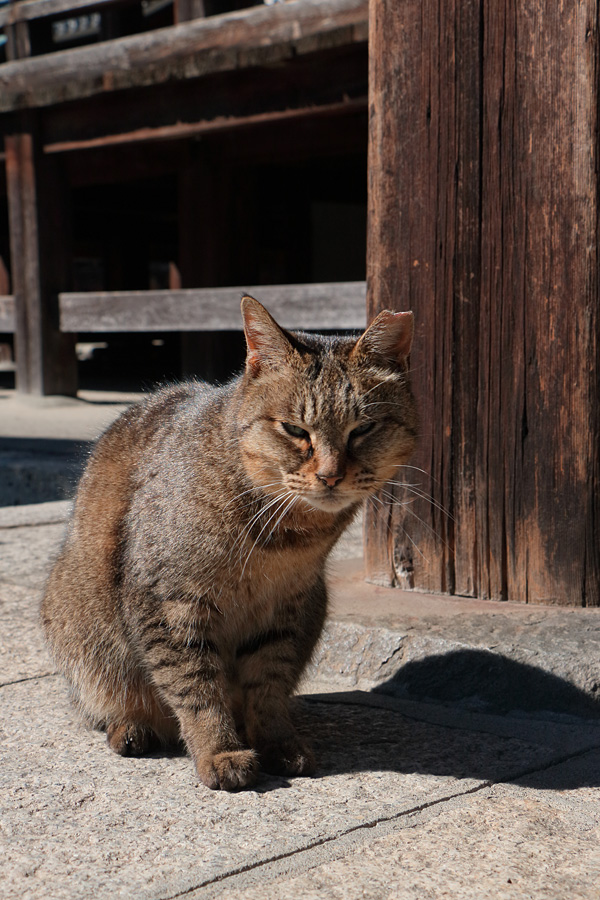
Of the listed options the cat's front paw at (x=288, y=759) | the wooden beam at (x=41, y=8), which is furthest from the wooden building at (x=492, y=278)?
the wooden beam at (x=41, y=8)

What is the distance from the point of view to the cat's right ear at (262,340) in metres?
2.43

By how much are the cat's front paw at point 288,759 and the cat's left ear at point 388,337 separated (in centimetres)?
95

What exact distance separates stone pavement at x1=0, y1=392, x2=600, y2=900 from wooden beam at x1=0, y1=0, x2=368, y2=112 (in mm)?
4531

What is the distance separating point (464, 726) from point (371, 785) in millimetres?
468

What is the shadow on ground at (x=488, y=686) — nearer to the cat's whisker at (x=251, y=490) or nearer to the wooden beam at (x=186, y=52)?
the cat's whisker at (x=251, y=490)

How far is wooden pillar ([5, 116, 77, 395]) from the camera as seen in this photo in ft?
29.6

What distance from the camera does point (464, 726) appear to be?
2.61 metres

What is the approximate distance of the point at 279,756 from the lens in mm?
2365

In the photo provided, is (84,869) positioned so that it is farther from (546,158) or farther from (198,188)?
(198,188)

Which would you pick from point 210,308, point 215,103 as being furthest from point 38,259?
point 215,103

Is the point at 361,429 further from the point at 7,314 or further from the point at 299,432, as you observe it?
the point at 7,314

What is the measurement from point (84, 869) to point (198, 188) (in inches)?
330

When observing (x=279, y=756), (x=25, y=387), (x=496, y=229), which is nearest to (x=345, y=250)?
(x=25, y=387)

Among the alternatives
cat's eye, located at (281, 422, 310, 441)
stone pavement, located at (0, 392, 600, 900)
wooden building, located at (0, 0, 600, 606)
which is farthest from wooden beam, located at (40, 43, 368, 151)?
cat's eye, located at (281, 422, 310, 441)
